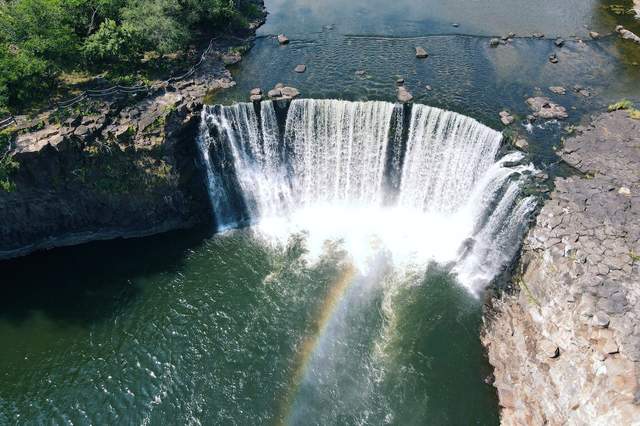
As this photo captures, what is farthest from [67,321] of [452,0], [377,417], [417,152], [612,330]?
[452,0]

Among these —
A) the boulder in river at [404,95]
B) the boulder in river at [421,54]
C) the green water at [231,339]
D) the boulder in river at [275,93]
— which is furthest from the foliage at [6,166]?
the boulder in river at [421,54]

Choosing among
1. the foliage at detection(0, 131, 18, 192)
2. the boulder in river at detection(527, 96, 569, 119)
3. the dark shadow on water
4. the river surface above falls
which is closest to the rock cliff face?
the river surface above falls

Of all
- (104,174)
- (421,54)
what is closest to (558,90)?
(421,54)

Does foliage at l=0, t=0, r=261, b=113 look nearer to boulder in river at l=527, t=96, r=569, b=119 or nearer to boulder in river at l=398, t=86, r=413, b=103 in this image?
boulder in river at l=398, t=86, r=413, b=103

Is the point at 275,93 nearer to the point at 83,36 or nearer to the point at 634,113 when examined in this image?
the point at 83,36

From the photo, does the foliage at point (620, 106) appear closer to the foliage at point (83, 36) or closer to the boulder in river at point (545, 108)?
the boulder in river at point (545, 108)

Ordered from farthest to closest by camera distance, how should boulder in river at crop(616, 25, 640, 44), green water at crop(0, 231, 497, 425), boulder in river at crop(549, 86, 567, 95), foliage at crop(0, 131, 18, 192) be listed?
boulder in river at crop(616, 25, 640, 44) < boulder in river at crop(549, 86, 567, 95) < foliage at crop(0, 131, 18, 192) < green water at crop(0, 231, 497, 425)
